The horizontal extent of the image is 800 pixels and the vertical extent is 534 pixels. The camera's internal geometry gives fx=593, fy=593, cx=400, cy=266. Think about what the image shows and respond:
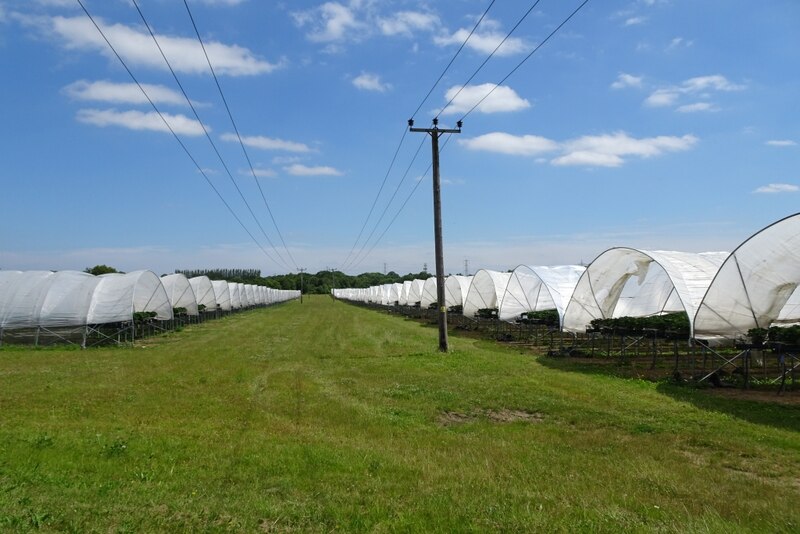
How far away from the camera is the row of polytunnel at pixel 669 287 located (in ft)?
46.1

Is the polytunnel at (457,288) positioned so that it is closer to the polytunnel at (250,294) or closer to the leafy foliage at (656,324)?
the leafy foliage at (656,324)

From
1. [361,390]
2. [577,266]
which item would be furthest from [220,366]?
[577,266]

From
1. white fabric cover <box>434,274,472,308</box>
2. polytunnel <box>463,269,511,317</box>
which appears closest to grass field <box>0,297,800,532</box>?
polytunnel <box>463,269,511,317</box>

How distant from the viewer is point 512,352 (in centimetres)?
2325

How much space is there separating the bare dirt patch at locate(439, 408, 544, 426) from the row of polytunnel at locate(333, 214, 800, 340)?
711 cm

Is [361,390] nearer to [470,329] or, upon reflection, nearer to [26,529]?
[26,529]

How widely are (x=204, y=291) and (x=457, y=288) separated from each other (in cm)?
2253

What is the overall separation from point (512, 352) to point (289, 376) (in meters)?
10.5

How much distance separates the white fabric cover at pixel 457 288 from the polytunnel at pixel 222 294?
76.9 ft

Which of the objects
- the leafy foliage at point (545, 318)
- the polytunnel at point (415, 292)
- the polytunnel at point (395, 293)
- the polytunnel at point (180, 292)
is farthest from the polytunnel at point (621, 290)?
the polytunnel at point (395, 293)

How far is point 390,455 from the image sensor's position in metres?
→ 7.82

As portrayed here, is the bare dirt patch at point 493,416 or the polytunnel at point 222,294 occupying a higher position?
the polytunnel at point 222,294

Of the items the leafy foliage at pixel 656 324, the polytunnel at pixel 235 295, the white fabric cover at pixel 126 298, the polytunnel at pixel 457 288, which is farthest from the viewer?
the polytunnel at pixel 235 295

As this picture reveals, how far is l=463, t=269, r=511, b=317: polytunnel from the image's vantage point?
112 feet
